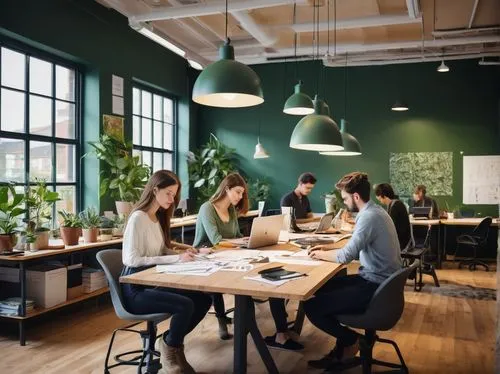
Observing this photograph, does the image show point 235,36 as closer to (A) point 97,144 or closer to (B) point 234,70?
(A) point 97,144

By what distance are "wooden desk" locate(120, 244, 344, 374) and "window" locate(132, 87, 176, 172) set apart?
5248mm

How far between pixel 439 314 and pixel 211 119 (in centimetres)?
620

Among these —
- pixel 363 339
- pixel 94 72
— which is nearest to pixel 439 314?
pixel 363 339

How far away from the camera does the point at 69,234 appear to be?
15.6ft

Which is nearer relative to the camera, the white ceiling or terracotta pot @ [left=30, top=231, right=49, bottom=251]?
terracotta pot @ [left=30, top=231, right=49, bottom=251]

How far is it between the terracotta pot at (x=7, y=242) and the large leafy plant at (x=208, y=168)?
494 cm

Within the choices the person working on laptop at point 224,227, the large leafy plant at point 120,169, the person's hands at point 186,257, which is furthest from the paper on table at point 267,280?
the large leafy plant at point 120,169

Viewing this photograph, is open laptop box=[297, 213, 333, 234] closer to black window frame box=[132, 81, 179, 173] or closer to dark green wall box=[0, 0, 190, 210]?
dark green wall box=[0, 0, 190, 210]

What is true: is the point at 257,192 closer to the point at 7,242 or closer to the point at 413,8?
the point at 413,8

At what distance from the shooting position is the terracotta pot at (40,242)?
4.41 meters

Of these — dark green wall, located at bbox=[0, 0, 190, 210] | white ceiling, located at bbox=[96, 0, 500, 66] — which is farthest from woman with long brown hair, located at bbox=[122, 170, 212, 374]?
white ceiling, located at bbox=[96, 0, 500, 66]

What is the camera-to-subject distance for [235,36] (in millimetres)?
8430

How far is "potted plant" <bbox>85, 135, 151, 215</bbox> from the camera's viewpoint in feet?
20.8

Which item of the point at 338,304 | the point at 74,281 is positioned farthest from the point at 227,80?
the point at 74,281
